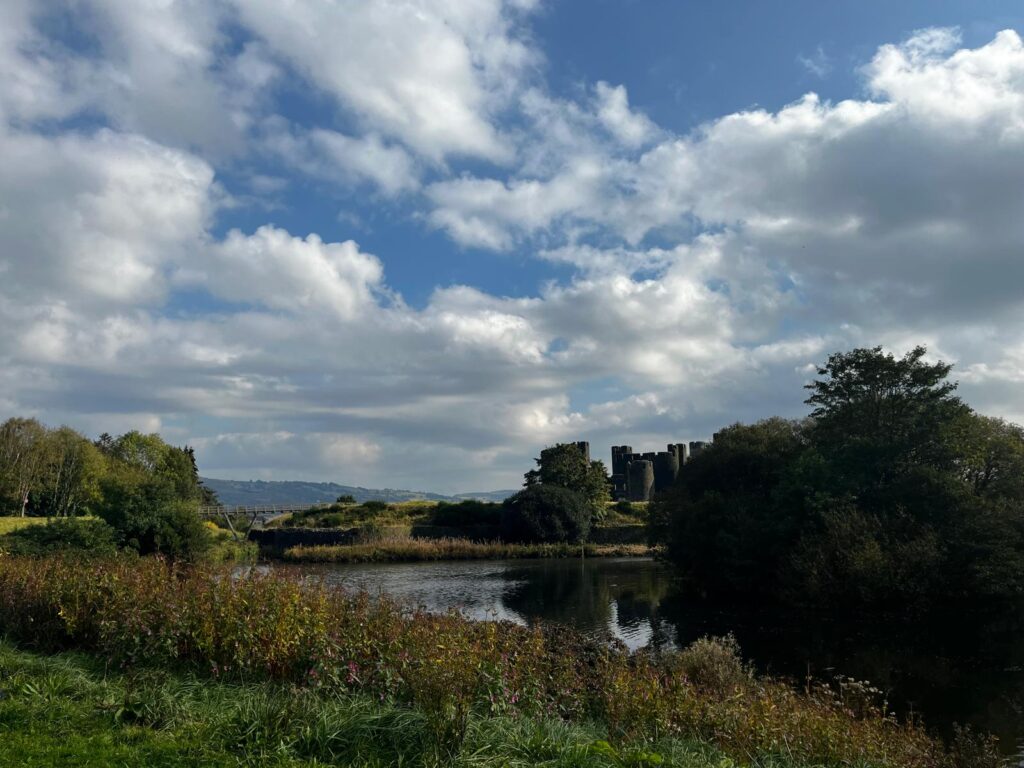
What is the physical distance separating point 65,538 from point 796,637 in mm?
20574

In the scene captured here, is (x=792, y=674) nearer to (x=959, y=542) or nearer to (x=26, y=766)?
(x=959, y=542)

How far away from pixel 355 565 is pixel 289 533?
10911 millimetres

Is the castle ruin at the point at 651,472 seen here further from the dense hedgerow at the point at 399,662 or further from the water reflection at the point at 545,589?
the dense hedgerow at the point at 399,662

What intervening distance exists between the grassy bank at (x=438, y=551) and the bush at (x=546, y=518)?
1789 mm

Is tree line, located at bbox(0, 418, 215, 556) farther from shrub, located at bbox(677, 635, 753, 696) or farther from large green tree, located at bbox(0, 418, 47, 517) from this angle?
shrub, located at bbox(677, 635, 753, 696)

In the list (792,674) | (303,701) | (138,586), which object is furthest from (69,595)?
(792,674)

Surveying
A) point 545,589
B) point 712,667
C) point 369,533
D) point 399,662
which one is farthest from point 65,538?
point 369,533

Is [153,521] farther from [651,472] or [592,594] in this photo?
[651,472]

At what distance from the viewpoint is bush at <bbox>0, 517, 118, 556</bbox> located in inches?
786

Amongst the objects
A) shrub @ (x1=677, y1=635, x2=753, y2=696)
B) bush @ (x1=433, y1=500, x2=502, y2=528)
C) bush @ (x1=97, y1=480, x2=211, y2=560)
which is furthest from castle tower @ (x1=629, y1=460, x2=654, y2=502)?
shrub @ (x1=677, y1=635, x2=753, y2=696)

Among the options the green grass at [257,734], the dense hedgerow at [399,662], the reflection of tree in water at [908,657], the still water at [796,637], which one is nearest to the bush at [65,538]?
the still water at [796,637]

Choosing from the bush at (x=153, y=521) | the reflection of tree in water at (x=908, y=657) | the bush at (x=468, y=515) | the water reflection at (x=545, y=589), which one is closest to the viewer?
the reflection of tree in water at (x=908, y=657)

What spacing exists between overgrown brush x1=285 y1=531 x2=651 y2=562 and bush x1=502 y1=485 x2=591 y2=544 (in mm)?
1553

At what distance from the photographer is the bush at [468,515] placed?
5888cm
